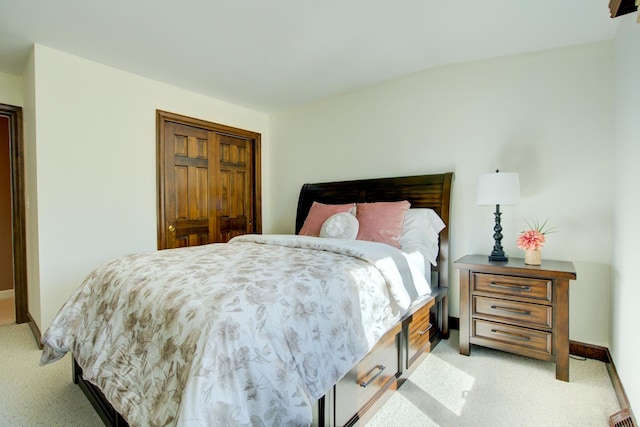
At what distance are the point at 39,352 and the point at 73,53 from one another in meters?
2.46

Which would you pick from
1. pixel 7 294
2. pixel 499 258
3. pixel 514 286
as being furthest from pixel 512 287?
pixel 7 294

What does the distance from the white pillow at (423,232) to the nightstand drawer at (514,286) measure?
0.39 metres

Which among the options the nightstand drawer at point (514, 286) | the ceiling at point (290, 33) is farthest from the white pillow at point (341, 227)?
the ceiling at point (290, 33)

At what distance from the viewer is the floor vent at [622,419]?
5.03ft

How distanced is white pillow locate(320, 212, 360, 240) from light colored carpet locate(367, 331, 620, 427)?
112 centimetres

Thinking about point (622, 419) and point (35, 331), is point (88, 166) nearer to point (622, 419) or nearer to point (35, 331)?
point (35, 331)

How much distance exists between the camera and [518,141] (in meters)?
2.58

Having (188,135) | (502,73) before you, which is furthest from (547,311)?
(188,135)

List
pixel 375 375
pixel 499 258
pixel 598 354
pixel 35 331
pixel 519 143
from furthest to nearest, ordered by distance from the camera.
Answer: pixel 35 331 → pixel 519 143 → pixel 499 258 → pixel 598 354 → pixel 375 375

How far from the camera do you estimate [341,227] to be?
271cm

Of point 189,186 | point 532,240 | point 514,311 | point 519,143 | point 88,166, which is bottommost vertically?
point 514,311

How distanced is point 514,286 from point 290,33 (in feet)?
8.01

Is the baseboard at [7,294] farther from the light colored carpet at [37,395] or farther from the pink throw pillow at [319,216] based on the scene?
the pink throw pillow at [319,216]

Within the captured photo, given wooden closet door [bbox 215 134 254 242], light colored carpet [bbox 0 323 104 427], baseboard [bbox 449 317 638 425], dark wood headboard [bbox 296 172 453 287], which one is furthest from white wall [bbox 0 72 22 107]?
baseboard [bbox 449 317 638 425]
